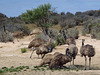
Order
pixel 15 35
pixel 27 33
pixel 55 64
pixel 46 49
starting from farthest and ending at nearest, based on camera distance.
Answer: pixel 27 33 < pixel 15 35 < pixel 46 49 < pixel 55 64

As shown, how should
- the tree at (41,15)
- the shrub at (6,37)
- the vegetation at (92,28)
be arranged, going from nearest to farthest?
the tree at (41,15)
the shrub at (6,37)
the vegetation at (92,28)

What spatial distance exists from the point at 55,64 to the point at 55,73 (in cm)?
61

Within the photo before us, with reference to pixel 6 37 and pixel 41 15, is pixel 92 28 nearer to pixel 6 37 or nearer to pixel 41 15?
pixel 41 15

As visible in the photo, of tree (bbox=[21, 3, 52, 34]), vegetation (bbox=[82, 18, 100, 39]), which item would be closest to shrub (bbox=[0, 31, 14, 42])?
tree (bbox=[21, 3, 52, 34])

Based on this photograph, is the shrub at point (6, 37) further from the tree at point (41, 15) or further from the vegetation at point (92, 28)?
the vegetation at point (92, 28)

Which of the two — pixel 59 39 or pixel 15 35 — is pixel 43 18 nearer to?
pixel 15 35

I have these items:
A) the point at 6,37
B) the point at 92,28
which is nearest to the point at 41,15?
the point at 6,37

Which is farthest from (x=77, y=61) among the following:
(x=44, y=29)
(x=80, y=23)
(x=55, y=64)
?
(x=80, y=23)

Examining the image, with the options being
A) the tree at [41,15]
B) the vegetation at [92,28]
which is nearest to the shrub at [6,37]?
the tree at [41,15]

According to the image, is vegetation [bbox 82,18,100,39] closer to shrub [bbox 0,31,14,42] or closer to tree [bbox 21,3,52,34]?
tree [bbox 21,3,52,34]

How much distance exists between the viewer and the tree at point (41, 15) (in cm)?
2392

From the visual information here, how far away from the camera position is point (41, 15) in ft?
78.9

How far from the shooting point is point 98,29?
85.8 ft

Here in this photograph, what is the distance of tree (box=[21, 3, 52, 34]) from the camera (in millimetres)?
23916
